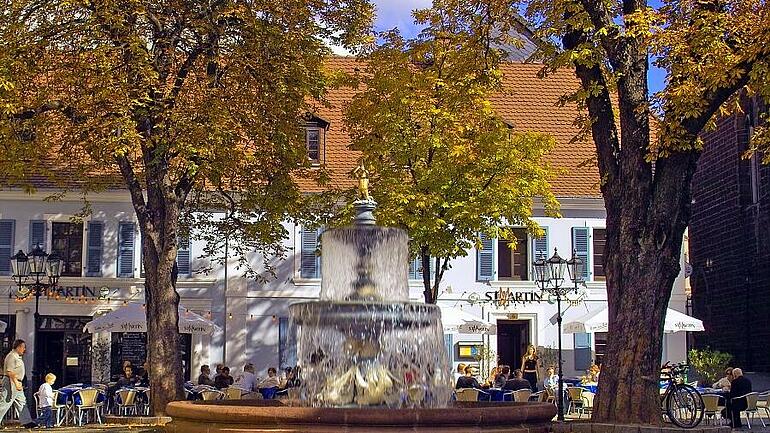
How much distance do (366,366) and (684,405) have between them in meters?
8.41

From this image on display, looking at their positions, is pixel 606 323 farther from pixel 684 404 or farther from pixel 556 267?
pixel 684 404

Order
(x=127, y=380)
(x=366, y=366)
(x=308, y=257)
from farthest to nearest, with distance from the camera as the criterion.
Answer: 1. (x=308, y=257)
2. (x=127, y=380)
3. (x=366, y=366)

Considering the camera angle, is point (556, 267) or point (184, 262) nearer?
point (556, 267)

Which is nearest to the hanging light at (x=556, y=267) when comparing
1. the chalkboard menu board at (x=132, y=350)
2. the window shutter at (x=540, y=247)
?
the window shutter at (x=540, y=247)

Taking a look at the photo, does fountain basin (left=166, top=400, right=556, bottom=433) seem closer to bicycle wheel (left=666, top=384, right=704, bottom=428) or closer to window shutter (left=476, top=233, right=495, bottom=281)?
bicycle wheel (left=666, top=384, right=704, bottom=428)

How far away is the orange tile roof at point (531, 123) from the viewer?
35.4m

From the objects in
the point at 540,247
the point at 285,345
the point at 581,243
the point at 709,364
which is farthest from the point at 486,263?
the point at 709,364

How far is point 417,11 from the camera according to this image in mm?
26172

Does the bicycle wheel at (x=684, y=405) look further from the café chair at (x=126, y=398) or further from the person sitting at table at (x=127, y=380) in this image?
the person sitting at table at (x=127, y=380)

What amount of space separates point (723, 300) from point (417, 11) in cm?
1920

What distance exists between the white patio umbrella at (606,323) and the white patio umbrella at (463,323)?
215 cm

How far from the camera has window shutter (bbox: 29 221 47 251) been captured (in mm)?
33656

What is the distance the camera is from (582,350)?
34.4 m

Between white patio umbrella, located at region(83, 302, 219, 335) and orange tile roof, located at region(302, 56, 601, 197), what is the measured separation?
22.0 feet
